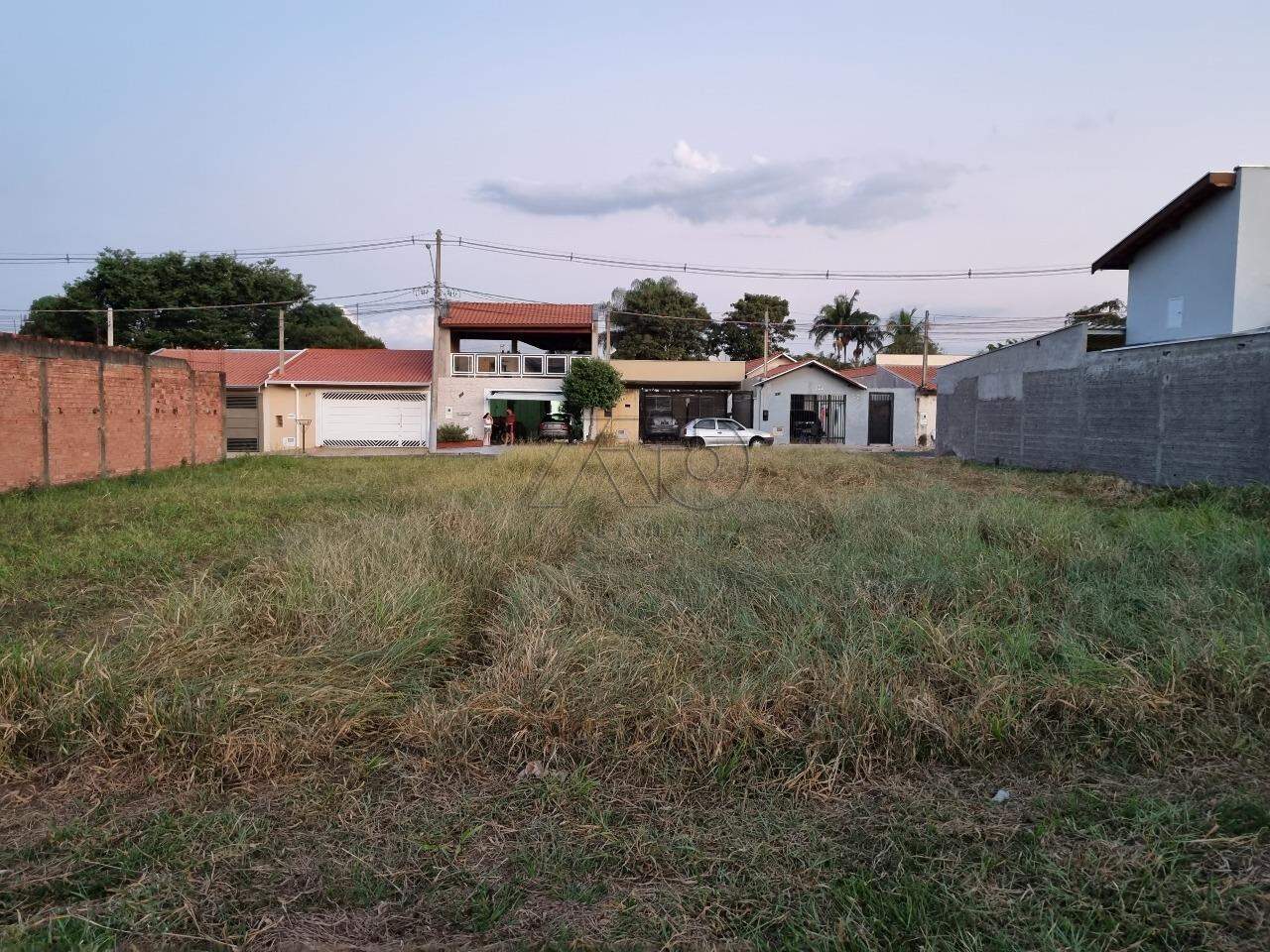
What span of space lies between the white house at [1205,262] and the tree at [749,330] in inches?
1199

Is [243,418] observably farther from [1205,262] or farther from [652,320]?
[1205,262]

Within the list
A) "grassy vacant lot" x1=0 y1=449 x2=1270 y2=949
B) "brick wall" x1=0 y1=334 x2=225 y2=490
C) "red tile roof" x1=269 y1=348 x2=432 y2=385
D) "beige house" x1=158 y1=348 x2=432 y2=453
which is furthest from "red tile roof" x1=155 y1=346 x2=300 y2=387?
"grassy vacant lot" x1=0 y1=449 x2=1270 y2=949

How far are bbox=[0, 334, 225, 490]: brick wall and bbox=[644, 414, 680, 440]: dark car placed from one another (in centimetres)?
1760

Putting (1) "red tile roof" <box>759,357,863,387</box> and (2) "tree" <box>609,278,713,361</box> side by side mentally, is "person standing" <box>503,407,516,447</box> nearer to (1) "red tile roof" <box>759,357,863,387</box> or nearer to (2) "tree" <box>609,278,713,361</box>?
(1) "red tile roof" <box>759,357,863,387</box>

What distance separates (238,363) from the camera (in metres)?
31.5

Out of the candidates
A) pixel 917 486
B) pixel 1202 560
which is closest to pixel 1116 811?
pixel 1202 560

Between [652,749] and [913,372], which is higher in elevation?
[913,372]

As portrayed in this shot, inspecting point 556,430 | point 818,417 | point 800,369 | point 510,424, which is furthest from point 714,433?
point 818,417

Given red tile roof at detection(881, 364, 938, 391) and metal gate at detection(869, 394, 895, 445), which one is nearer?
Result: metal gate at detection(869, 394, 895, 445)

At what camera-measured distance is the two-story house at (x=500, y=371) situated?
30438 millimetres

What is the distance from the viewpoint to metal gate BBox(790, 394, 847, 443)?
32656mm

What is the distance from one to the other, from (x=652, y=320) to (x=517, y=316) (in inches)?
665

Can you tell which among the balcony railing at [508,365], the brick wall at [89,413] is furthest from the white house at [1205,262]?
the brick wall at [89,413]

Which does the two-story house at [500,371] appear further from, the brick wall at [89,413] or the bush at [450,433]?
the brick wall at [89,413]
